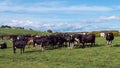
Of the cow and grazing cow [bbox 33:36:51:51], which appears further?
the cow

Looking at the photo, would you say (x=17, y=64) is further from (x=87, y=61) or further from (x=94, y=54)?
(x=94, y=54)

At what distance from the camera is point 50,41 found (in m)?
39.0

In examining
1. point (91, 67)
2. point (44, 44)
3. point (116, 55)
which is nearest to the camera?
point (91, 67)

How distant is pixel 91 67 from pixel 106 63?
242 centimetres

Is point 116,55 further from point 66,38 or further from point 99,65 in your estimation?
point 66,38

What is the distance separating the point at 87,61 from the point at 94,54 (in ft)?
14.1

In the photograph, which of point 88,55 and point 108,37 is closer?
point 88,55

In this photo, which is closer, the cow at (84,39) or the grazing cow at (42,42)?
the grazing cow at (42,42)

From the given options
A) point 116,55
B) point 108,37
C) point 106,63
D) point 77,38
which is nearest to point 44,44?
point 77,38

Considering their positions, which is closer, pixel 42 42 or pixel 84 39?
pixel 42 42

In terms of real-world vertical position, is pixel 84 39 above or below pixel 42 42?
above

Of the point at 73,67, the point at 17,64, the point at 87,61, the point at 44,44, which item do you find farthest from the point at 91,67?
the point at 44,44

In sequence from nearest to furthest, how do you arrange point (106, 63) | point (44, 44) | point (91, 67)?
point (91, 67)
point (106, 63)
point (44, 44)

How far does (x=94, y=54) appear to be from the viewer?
3064 centimetres
